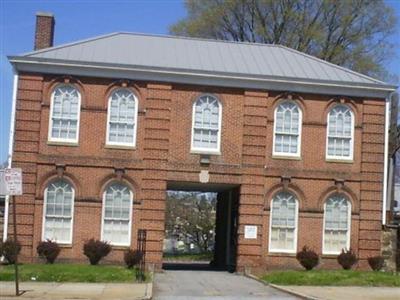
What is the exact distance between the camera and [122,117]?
96.6 ft

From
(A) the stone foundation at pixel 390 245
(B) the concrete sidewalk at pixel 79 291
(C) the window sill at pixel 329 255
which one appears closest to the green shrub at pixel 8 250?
(B) the concrete sidewalk at pixel 79 291

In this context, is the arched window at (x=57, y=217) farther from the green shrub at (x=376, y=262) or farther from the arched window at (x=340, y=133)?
the green shrub at (x=376, y=262)

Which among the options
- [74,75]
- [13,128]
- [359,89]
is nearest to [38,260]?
[13,128]

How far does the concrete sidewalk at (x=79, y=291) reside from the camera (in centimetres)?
1870

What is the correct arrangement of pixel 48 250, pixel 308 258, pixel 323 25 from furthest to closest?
pixel 323 25 < pixel 308 258 < pixel 48 250

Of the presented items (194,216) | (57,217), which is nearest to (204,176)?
(57,217)

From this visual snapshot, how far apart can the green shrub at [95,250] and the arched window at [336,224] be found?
874 cm

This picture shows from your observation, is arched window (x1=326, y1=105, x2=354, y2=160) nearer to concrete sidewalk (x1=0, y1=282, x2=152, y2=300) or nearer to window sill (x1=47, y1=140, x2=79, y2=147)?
window sill (x1=47, y1=140, x2=79, y2=147)

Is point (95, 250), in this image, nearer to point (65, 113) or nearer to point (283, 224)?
point (65, 113)

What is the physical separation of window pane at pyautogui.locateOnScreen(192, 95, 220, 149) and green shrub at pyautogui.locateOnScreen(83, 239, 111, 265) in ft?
17.5

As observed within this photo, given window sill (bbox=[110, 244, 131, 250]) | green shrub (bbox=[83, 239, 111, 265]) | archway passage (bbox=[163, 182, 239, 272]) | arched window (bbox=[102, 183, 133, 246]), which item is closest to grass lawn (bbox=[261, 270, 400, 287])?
archway passage (bbox=[163, 182, 239, 272])

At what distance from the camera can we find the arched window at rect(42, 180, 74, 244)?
28.8 meters

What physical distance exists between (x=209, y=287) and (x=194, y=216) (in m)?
49.9

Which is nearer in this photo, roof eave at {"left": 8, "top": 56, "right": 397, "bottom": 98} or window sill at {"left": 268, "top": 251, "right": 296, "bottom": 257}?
roof eave at {"left": 8, "top": 56, "right": 397, "bottom": 98}
